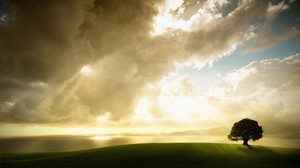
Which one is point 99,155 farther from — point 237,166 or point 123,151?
point 237,166

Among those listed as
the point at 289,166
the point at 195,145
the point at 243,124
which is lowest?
the point at 289,166

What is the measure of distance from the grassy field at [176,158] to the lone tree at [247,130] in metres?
5.50

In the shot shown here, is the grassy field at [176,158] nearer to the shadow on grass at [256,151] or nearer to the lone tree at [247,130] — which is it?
the shadow on grass at [256,151]

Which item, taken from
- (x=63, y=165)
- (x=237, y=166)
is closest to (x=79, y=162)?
(x=63, y=165)

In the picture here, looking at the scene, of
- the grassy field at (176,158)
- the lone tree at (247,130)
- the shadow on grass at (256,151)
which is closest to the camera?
the grassy field at (176,158)

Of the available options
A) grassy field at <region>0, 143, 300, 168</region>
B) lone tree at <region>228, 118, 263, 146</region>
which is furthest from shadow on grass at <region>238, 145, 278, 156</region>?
lone tree at <region>228, 118, 263, 146</region>

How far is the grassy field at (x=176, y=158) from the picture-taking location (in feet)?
170

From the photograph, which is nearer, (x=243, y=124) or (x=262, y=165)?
(x=262, y=165)

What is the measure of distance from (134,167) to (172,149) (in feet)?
64.4

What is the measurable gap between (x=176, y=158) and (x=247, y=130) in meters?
28.3

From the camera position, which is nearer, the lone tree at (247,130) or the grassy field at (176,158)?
the grassy field at (176,158)

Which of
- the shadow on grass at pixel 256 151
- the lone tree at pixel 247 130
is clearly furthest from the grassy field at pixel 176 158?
the lone tree at pixel 247 130

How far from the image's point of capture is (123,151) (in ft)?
217

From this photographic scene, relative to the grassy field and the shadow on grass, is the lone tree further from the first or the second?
the grassy field
